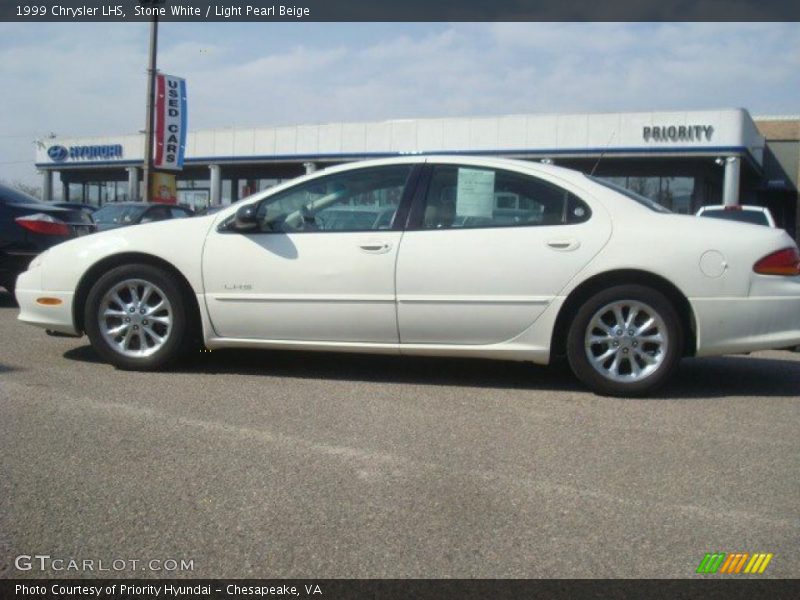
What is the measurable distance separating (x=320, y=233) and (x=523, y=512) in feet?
8.88

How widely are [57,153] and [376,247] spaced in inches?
1506

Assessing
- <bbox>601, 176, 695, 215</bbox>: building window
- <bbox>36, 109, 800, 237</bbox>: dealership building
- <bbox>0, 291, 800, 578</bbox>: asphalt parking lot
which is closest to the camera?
<bbox>0, 291, 800, 578</bbox>: asphalt parking lot

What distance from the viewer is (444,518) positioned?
3197mm

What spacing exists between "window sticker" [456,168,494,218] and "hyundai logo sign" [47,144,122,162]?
34821 mm

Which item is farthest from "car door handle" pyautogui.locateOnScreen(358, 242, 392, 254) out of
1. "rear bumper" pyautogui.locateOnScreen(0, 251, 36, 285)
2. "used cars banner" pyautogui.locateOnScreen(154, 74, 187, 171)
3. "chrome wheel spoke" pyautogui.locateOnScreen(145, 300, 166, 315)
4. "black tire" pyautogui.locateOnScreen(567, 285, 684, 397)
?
"used cars banner" pyautogui.locateOnScreen(154, 74, 187, 171)

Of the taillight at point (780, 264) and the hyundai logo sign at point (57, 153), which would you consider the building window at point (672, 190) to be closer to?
the hyundai logo sign at point (57, 153)

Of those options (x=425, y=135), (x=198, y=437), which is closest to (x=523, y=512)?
(x=198, y=437)

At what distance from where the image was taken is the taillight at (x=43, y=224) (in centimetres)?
905

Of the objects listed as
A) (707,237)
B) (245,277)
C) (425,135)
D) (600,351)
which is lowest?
(600,351)

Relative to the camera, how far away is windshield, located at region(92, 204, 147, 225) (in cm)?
1573

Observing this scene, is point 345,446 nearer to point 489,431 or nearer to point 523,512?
point 489,431

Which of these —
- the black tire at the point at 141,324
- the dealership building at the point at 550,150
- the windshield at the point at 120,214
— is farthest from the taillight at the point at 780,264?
the dealership building at the point at 550,150

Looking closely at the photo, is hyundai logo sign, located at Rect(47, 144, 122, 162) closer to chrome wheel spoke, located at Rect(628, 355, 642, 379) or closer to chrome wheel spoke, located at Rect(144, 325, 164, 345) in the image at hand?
chrome wheel spoke, located at Rect(144, 325, 164, 345)

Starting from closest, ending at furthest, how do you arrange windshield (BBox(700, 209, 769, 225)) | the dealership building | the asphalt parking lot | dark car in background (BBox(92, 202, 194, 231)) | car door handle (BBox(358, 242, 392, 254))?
the asphalt parking lot < car door handle (BBox(358, 242, 392, 254)) < windshield (BBox(700, 209, 769, 225)) < dark car in background (BBox(92, 202, 194, 231)) < the dealership building
